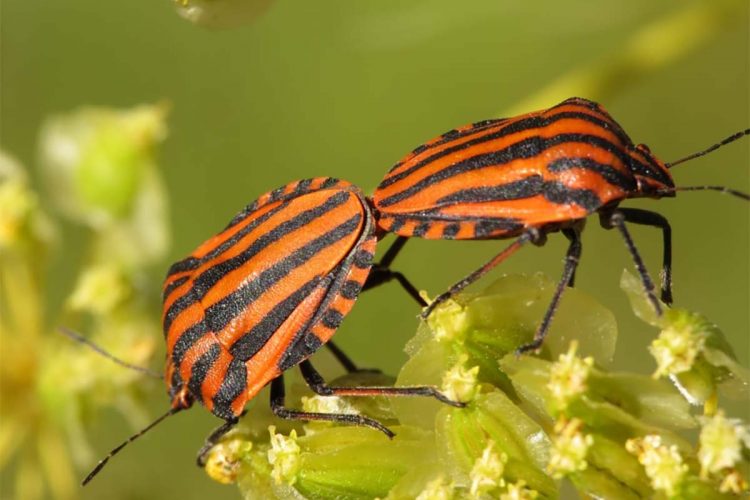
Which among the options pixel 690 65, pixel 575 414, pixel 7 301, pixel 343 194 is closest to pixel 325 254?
pixel 343 194

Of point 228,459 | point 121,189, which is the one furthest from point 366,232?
point 121,189

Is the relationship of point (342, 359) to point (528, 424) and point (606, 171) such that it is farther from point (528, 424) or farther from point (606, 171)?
point (606, 171)

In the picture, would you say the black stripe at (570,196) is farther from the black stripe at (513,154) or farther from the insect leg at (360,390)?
the insect leg at (360,390)

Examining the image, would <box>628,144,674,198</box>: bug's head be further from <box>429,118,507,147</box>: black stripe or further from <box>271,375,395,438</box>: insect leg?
<box>271,375,395,438</box>: insect leg

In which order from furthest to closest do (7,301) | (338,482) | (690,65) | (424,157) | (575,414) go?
(690,65), (7,301), (424,157), (338,482), (575,414)

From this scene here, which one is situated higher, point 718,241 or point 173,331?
point 173,331

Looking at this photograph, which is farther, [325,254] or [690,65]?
[690,65]

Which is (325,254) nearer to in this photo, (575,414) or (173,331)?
(173,331)

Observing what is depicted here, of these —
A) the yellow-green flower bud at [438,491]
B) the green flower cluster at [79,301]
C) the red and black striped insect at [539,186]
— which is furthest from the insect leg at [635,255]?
the green flower cluster at [79,301]
